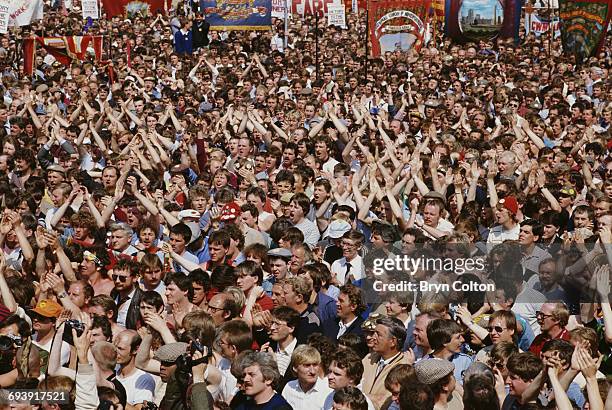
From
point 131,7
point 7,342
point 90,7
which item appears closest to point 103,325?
point 7,342

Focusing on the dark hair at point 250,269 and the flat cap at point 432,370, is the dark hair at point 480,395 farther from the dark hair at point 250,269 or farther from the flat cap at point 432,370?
the dark hair at point 250,269

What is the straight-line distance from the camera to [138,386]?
6.81 meters

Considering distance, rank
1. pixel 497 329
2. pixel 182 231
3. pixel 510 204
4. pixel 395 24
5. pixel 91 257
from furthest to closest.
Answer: pixel 395 24 < pixel 510 204 < pixel 182 231 < pixel 91 257 < pixel 497 329

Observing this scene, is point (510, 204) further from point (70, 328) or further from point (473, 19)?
point (473, 19)

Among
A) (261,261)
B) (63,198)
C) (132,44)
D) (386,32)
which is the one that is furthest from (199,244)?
(132,44)

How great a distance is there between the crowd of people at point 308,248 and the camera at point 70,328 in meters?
0.02

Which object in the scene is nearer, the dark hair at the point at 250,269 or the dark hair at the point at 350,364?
the dark hair at the point at 350,364

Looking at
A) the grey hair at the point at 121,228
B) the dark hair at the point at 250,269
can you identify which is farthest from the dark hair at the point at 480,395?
the grey hair at the point at 121,228

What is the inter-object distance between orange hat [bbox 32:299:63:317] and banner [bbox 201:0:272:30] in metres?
18.0

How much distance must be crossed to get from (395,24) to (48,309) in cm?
1541

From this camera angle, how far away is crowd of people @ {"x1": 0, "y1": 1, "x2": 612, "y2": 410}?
20.7 ft

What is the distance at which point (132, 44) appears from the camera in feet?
89.4

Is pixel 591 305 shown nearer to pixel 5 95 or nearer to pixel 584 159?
pixel 584 159

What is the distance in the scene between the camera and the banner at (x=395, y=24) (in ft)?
71.3
